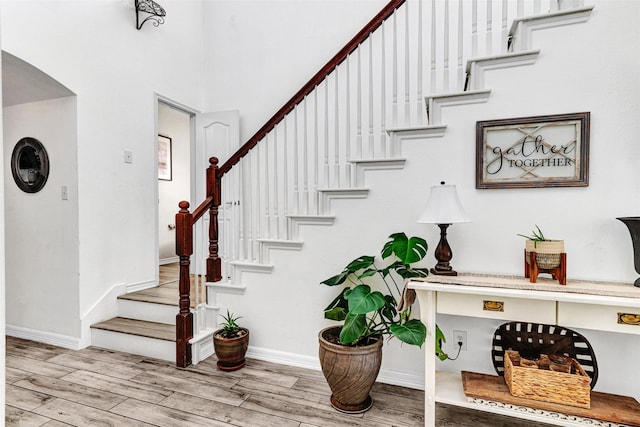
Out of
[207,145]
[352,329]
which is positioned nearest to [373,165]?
[352,329]

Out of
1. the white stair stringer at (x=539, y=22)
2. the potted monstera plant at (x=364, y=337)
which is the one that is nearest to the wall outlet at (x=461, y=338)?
the potted monstera plant at (x=364, y=337)

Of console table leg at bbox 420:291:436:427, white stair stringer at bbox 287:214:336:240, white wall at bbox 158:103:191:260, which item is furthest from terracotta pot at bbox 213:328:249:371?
white wall at bbox 158:103:191:260

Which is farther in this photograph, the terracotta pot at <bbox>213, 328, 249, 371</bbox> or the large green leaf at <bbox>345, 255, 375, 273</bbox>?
the terracotta pot at <bbox>213, 328, 249, 371</bbox>

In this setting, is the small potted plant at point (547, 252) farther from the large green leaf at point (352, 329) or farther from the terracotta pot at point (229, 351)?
the terracotta pot at point (229, 351)

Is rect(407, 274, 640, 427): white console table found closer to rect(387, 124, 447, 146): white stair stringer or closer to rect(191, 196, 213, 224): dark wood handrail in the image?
rect(387, 124, 447, 146): white stair stringer

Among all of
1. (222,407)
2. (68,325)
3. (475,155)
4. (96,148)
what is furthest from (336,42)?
(68,325)

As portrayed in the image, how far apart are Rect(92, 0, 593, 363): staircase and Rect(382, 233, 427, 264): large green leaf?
520 mm

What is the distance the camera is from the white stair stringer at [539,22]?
6.50 feet

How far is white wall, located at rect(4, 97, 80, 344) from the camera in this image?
2.99m

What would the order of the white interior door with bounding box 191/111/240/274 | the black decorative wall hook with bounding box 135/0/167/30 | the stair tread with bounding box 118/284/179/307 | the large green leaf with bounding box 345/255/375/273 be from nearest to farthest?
the large green leaf with bounding box 345/255/375/273, the stair tread with bounding box 118/284/179/307, the black decorative wall hook with bounding box 135/0/167/30, the white interior door with bounding box 191/111/240/274

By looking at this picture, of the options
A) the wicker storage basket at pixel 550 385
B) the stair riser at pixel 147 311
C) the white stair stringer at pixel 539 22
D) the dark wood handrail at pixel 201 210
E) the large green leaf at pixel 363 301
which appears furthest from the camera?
the stair riser at pixel 147 311

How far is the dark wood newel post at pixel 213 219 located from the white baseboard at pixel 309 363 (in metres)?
0.70

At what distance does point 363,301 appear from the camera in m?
1.90

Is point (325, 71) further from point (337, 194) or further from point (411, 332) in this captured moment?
point (411, 332)
